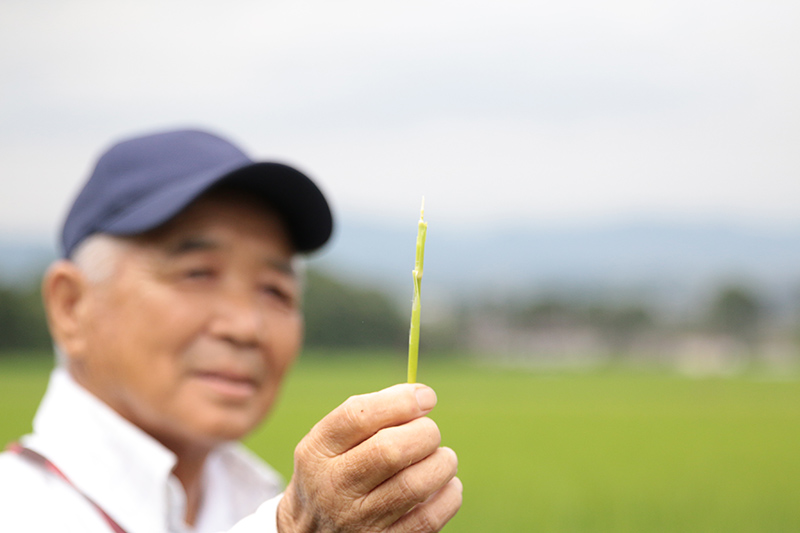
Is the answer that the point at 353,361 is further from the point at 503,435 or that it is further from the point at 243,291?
the point at 243,291

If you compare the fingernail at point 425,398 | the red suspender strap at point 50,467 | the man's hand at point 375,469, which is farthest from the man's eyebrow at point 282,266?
the fingernail at point 425,398

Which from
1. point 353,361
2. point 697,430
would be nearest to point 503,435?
point 697,430

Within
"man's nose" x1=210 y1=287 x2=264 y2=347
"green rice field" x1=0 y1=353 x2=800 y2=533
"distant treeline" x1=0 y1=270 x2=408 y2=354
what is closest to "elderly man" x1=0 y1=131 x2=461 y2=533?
"man's nose" x1=210 y1=287 x2=264 y2=347

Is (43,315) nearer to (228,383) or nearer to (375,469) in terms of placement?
(228,383)

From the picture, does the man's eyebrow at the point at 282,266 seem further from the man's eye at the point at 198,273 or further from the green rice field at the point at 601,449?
the green rice field at the point at 601,449

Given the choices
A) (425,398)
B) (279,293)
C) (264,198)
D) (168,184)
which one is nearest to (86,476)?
(279,293)
